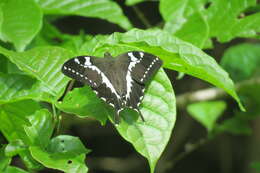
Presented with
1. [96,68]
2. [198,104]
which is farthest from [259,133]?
[96,68]

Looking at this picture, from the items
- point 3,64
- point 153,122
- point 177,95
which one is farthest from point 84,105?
point 177,95

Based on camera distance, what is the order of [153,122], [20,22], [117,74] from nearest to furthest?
[153,122] → [117,74] → [20,22]

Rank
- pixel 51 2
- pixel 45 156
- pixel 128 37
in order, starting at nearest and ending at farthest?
1. pixel 45 156
2. pixel 128 37
3. pixel 51 2

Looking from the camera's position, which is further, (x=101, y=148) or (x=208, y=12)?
(x=101, y=148)

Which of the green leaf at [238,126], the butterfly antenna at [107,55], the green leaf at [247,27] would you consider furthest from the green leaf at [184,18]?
the green leaf at [238,126]

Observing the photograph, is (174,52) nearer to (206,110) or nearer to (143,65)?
(143,65)

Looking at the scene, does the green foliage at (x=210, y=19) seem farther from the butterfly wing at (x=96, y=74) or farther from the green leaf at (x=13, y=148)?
the green leaf at (x=13, y=148)

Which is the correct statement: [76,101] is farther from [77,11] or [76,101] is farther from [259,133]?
[259,133]
